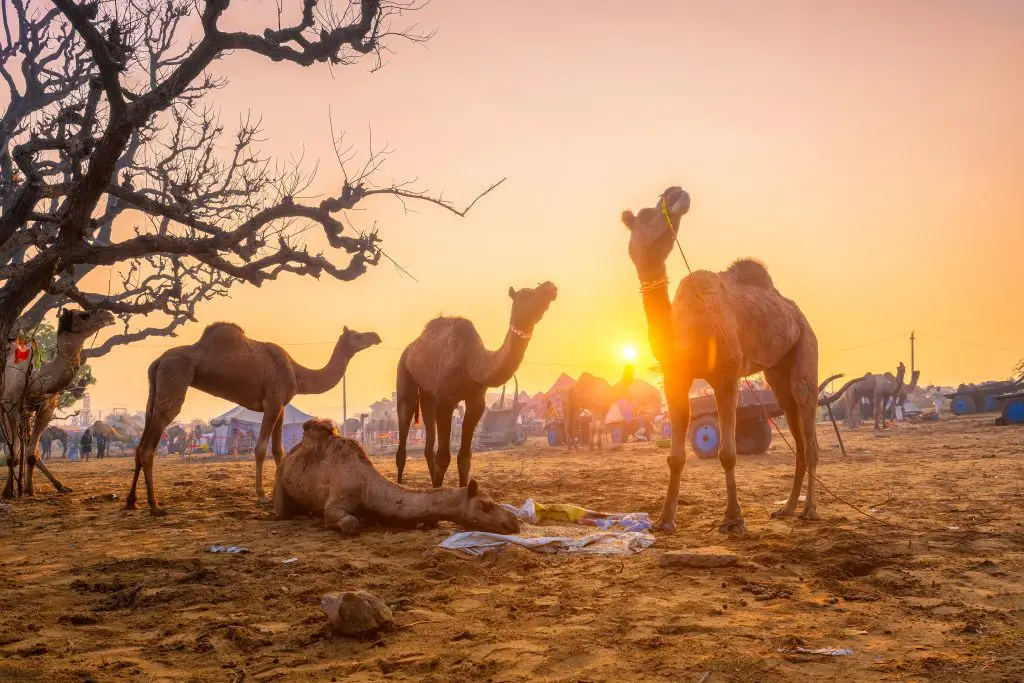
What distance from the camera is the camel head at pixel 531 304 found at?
8.42 metres

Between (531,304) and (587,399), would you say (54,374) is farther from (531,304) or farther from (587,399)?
(587,399)

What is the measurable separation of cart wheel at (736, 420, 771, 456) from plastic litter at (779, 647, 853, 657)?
1537cm

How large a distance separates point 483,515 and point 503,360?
2495 mm

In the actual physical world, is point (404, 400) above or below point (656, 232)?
below

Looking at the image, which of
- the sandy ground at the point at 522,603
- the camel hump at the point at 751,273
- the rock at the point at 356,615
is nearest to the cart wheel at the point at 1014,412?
the sandy ground at the point at 522,603

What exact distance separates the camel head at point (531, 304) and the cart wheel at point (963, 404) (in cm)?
3553

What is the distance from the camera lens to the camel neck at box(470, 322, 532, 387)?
333 inches

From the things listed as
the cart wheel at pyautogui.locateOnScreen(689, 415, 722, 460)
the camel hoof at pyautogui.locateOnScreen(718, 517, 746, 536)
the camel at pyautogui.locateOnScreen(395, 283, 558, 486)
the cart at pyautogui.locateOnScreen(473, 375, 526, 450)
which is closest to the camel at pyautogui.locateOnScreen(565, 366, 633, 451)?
the cart at pyautogui.locateOnScreen(473, 375, 526, 450)

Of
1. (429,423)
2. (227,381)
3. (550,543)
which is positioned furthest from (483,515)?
(227,381)

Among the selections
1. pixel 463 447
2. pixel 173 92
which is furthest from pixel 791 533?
pixel 173 92

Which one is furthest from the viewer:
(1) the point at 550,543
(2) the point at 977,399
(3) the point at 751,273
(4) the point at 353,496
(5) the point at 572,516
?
(2) the point at 977,399

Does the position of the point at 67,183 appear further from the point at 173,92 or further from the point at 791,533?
the point at 791,533

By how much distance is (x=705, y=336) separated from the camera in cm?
731

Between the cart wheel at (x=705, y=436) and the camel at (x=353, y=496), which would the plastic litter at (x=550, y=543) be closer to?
the camel at (x=353, y=496)
